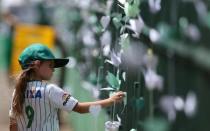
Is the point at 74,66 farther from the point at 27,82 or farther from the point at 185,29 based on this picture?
the point at 185,29

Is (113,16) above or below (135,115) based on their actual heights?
above

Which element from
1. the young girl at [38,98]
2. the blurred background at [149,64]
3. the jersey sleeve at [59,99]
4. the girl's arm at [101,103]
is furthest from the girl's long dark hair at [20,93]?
the blurred background at [149,64]

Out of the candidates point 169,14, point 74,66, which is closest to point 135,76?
point 169,14

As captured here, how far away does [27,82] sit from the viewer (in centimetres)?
409

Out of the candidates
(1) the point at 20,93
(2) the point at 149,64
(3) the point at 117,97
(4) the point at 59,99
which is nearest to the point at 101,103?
(3) the point at 117,97

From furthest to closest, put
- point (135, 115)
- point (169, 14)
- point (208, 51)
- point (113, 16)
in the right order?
point (113, 16), point (135, 115), point (169, 14), point (208, 51)

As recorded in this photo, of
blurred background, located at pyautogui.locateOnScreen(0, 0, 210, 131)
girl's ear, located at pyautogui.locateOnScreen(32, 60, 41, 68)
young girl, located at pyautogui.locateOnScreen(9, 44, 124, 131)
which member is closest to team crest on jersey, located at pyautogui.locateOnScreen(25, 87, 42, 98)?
young girl, located at pyautogui.locateOnScreen(9, 44, 124, 131)

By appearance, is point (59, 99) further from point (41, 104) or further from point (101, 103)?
point (101, 103)

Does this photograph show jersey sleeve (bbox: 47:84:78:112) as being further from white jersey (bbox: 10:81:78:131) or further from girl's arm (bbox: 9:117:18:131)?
girl's arm (bbox: 9:117:18:131)

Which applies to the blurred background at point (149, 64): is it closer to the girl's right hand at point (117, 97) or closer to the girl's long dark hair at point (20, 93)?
the girl's right hand at point (117, 97)

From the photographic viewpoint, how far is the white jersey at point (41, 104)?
4.04 meters

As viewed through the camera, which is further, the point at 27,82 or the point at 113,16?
the point at 113,16

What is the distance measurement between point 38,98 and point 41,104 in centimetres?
4

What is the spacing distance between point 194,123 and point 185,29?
46 centimetres
